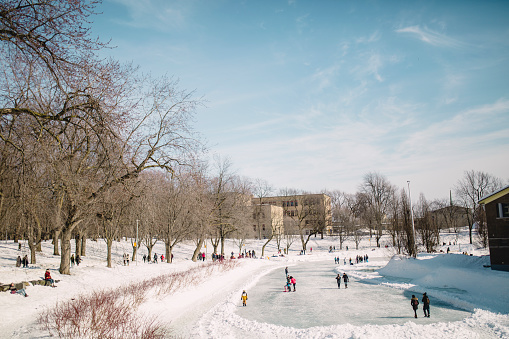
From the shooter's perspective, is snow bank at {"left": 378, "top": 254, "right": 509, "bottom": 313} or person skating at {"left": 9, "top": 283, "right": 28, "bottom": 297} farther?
snow bank at {"left": 378, "top": 254, "right": 509, "bottom": 313}

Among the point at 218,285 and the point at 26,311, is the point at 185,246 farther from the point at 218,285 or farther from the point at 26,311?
the point at 26,311

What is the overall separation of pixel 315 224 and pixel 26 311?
62.9m

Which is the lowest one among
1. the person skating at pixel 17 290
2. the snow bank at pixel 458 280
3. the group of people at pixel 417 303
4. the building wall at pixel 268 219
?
→ the snow bank at pixel 458 280

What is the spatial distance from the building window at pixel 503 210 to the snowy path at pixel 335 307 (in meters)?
9.04

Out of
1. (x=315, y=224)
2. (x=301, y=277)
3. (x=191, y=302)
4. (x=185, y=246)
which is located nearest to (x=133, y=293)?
(x=191, y=302)

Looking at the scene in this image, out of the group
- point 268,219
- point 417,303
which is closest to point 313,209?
point 268,219

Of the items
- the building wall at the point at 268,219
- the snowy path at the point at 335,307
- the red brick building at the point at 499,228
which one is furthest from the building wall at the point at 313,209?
the snowy path at the point at 335,307

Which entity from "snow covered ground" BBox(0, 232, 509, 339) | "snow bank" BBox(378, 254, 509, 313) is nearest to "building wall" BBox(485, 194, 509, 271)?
"snow bank" BBox(378, 254, 509, 313)

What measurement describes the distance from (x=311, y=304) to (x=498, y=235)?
52.7ft

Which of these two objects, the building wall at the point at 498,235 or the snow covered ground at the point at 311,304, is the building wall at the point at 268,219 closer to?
the snow covered ground at the point at 311,304

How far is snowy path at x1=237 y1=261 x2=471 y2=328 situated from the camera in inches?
623

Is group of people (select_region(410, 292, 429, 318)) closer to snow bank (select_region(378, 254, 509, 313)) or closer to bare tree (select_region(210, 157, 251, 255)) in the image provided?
snow bank (select_region(378, 254, 509, 313))

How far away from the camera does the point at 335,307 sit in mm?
18812

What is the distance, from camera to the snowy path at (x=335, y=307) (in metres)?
15.8
